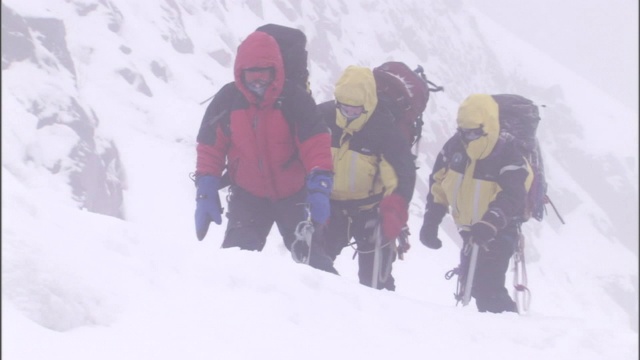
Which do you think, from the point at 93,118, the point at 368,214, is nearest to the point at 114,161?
the point at 93,118

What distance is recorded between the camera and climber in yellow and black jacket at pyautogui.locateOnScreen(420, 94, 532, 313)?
6387 millimetres

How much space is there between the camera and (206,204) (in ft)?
19.4

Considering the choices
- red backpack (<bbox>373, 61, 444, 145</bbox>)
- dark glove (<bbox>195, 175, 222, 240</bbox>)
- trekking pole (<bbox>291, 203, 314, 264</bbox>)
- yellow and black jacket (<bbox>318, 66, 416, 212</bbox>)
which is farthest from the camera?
red backpack (<bbox>373, 61, 444, 145</bbox>)

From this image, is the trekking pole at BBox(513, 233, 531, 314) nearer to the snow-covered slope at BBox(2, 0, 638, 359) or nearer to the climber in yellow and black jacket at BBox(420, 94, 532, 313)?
the climber in yellow and black jacket at BBox(420, 94, 532, 313)

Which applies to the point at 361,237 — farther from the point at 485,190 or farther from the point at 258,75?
the point at 258,75

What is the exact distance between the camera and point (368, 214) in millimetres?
6680

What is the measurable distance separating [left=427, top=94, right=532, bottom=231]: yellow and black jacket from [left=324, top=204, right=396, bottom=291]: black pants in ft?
2.53

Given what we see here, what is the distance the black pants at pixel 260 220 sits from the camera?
5.98 metres

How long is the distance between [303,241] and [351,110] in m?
1.22

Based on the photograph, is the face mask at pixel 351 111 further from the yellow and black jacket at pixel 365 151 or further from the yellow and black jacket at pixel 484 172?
the yellow and black jacket at pixel 484 172

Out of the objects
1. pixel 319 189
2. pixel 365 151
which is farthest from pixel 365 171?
pixel 319 189

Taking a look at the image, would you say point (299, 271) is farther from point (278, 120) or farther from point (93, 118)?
point (93, 118)

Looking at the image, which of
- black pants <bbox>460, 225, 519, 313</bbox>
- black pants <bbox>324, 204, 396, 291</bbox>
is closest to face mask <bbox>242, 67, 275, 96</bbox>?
black pants <bbox>324, 204, 396, 291</bbox>

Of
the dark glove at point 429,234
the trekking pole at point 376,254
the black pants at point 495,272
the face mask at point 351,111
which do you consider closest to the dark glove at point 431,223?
the dark glove at point 429,234
